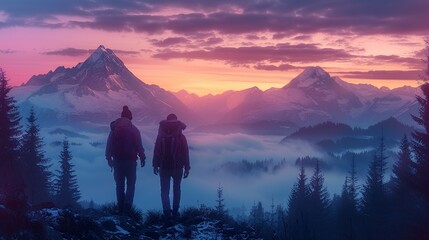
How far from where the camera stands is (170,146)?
13.6 m

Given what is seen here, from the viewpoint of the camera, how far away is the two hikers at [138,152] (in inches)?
532

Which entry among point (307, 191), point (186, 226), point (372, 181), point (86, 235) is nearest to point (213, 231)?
point (186, 226)

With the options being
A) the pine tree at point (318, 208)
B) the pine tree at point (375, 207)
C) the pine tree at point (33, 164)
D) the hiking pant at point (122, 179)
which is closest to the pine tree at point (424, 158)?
the pine tree at point (375, 207)

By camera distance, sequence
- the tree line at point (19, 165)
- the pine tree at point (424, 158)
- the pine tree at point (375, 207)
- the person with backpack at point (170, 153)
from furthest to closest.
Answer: the pine tree at point (375, 207) → the pine tree at point (424, 158) → the person with backpack at point (170, 153) → the tree line at point (19, 165)

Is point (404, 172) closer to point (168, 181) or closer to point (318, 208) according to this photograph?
point (318, 208)

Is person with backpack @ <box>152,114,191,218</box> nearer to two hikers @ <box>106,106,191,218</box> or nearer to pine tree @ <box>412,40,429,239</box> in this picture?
two hikers @ <box>106,106,191,218</box>

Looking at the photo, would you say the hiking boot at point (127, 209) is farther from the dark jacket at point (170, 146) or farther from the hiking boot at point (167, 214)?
the dark jacket at point (170, 146)

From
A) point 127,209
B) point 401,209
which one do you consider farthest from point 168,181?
point 401,209

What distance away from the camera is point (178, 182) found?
14.0 m

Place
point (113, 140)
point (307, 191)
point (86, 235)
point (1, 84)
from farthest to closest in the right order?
1. point (307, 191)
2. point (1, 84)
3. point (113, 140)
4. point (86, 235)

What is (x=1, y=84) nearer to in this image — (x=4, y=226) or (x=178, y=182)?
(x=178, y=182)

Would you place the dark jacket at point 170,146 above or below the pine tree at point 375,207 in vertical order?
above

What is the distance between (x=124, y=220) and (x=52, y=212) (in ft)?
6.81

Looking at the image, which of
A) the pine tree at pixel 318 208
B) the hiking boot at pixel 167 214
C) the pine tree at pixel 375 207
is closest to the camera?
the hiking boot at pixel 167 214
